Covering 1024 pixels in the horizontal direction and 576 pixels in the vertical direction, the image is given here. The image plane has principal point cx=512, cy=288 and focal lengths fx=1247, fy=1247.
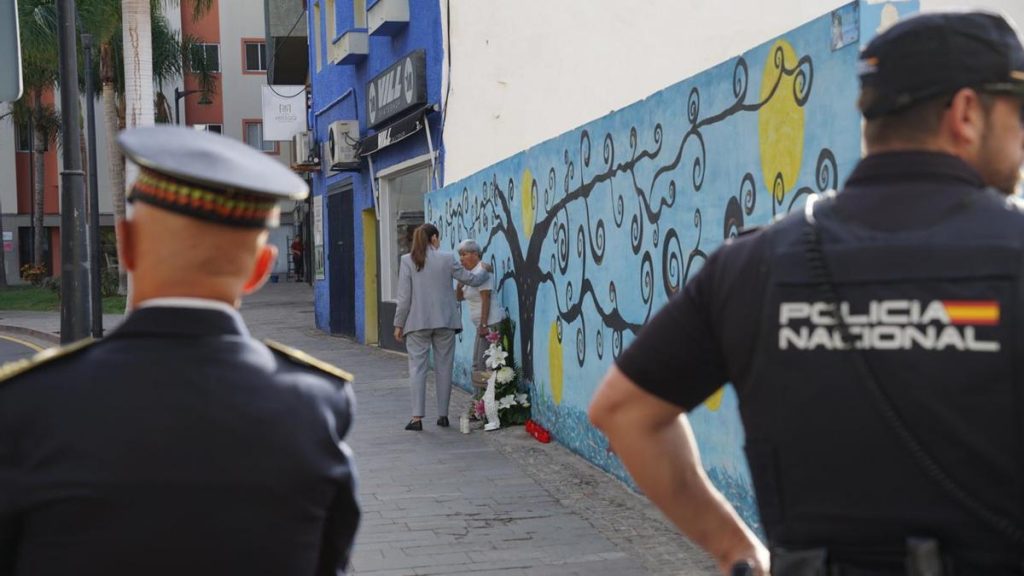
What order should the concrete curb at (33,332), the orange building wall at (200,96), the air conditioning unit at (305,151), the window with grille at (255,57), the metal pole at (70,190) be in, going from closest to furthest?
the metal pole at (70,190) < the concrete curb at (33,332) < the air conditioning unit at (305,151) < the orange building wall at (200,96) < the window with grille at (255,57)

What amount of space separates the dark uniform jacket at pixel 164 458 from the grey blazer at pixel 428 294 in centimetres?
847

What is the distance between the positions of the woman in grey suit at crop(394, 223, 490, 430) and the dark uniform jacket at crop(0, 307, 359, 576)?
8422mm

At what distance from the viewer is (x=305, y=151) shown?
22953 millimetres

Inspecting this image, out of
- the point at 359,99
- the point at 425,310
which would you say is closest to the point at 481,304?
the point at 425,310

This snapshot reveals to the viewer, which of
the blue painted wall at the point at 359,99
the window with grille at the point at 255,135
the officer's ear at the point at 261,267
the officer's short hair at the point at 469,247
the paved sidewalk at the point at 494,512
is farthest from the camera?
the window with grille at the point at 255,135

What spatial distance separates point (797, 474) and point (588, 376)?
6741 millimetres

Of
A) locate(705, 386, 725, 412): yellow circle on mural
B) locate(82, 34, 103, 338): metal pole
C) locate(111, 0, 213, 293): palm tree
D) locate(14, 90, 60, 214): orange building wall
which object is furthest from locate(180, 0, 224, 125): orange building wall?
locate(705, 386, 725, 412): yellow circle on mural

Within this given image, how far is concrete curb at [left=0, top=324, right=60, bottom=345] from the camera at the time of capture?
21.9 m

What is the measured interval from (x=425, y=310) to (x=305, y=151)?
13.1m

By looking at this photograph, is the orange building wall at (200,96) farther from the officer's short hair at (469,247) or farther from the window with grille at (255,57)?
the officer's short hair at (469,247)

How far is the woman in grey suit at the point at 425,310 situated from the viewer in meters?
10.5

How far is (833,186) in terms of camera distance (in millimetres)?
5395

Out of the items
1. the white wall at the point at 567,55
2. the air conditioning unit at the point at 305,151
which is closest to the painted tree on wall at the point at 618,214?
the white wall at the point at 567,55

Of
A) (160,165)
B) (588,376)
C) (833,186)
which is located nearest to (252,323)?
(588,376)
